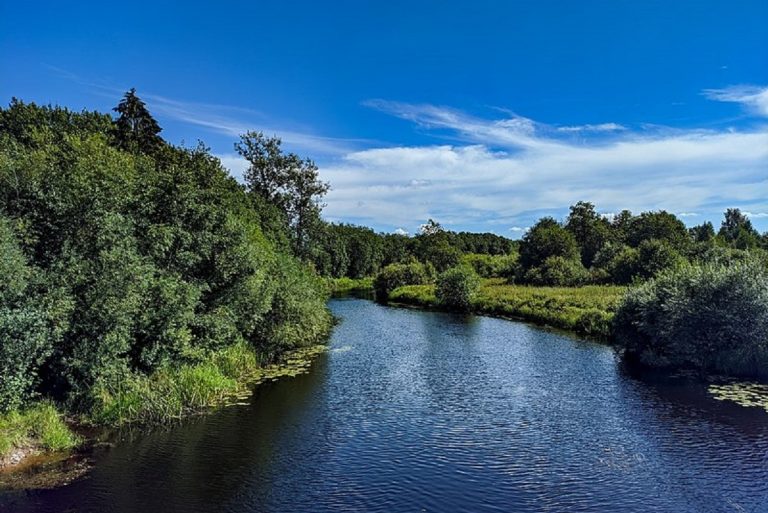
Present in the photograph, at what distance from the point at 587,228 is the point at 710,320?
8475cm

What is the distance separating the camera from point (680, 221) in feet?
306

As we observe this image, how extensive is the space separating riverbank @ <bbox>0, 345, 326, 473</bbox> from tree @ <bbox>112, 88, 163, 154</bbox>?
1268 inches

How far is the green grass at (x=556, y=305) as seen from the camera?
48.8 metres

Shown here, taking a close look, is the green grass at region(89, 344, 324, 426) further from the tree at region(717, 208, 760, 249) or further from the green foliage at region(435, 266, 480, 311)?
the tree at region(717, 208, 760, 249)

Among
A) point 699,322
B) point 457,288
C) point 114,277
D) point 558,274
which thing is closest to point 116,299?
point 114,277

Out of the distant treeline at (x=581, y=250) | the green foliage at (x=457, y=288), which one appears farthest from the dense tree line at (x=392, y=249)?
the green foliage at (x=457, y=288)

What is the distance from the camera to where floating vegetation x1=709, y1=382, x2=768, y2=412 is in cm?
2602

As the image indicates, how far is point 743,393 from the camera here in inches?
1089

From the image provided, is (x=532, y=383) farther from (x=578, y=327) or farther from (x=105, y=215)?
(x=105, y=215)

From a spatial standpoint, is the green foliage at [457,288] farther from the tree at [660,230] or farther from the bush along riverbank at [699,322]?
the tree at [660,230]

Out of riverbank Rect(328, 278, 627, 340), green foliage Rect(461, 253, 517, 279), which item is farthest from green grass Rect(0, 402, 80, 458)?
green foliage Rect(461, 253, 517, 279)

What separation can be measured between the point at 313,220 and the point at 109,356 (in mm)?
40477

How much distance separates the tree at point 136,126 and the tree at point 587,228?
82.2m

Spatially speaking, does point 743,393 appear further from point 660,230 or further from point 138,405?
point 660,230
